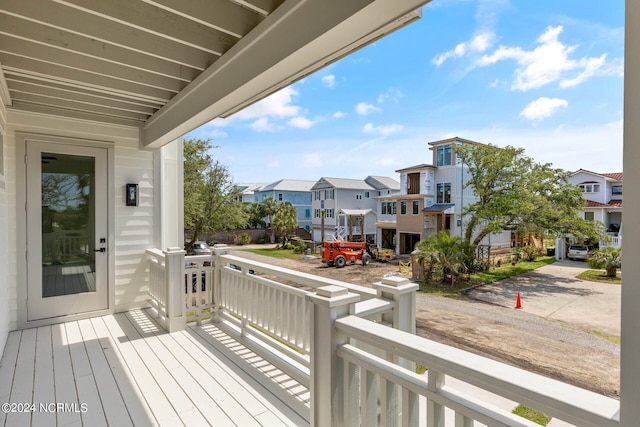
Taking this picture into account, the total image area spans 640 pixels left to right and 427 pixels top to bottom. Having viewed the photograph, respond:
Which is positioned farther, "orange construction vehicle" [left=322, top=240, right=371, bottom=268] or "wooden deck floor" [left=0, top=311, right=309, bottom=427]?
"orange construction vehicle" [left=322, top=240, right=371, bottom=268]

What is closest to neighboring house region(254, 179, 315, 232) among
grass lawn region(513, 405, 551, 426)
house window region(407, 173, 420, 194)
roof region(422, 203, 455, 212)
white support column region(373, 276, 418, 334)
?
house window region(407, 173, 420, 194)

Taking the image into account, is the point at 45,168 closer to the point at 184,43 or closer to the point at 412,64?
the point at 184,43

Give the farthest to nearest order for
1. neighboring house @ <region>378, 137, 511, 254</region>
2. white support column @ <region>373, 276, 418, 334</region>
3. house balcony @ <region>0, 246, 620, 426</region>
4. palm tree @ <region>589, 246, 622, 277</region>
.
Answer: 1. neighboring house @ <region>378, 137, 511, 254</region>
2. palm tree @ <region>589, 246, 622, 277</region>
3. white support column @ <region>373, 276, 418, 334</region>
4. house balcony @ <region>0, 246, 620, 426</region>

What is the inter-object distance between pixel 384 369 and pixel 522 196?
14801 mm

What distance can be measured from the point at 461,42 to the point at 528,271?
14628mm

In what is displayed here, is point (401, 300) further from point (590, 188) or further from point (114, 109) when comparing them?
point (590, 188)

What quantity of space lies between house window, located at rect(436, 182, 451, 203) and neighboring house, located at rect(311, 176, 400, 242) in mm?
6177

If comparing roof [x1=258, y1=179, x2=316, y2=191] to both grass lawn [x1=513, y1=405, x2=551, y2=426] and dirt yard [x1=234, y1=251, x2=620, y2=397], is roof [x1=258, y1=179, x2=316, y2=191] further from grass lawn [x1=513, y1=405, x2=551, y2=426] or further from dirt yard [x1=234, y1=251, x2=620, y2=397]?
grass lawn [x1=513, y1=405, x2=551, y2=426]

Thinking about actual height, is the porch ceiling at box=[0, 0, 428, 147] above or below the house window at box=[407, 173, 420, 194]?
below

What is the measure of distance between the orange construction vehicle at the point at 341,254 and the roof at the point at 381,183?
12782mm

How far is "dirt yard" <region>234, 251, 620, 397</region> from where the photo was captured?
210 inches

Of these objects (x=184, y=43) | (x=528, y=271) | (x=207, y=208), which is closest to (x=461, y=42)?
(x=528, y=271)

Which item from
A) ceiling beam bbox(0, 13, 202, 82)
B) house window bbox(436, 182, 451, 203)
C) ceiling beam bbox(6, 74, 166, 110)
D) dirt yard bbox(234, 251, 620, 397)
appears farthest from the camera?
house window bbox(436, 182, 451, 203)

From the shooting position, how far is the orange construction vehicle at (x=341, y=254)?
15.2m
